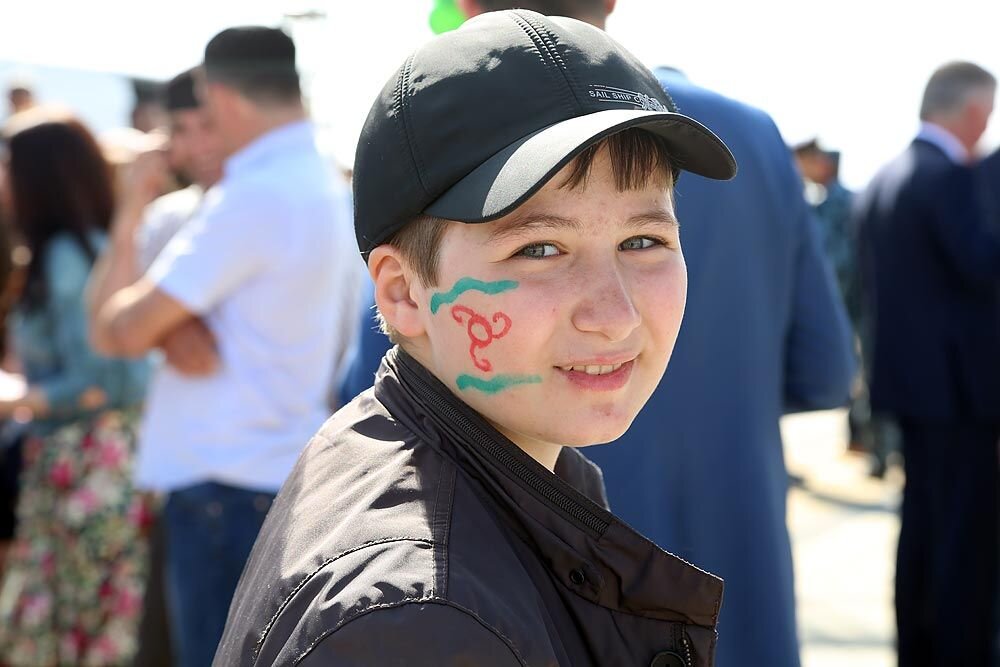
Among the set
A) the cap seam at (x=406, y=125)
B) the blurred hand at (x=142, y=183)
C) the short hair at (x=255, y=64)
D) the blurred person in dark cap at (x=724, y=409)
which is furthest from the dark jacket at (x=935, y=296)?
the cap seam at (x=406, y=125)

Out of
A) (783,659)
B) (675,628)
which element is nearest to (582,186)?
(675,628)

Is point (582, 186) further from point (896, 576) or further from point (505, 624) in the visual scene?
point (896, 576)

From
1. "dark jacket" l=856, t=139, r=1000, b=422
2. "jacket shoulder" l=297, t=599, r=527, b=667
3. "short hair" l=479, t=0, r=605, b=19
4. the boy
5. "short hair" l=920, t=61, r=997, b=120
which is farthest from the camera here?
"short hair" l=920, t=61, r=997, b=120

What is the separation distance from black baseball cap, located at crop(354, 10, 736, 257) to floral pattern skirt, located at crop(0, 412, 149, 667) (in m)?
3.08

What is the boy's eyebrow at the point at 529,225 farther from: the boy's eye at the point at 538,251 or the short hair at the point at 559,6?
the short hair at the point at 559,6

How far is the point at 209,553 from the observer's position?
320 cm

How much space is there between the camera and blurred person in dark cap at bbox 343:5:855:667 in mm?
2258

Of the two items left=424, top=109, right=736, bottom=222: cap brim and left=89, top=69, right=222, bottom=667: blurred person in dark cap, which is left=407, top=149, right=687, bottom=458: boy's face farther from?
left=89, top=69, right=222, bottom=667: blurred person in dark cap

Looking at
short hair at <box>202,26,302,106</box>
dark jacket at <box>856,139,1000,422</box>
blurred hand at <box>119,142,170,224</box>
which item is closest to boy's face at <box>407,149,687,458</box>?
short hair at <box>202,26,302,106</box>

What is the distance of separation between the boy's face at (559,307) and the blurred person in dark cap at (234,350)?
185 cm

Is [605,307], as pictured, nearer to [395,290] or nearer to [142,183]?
[395,290]

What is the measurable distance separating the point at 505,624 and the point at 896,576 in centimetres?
427

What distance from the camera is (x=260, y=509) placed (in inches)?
Result: 127

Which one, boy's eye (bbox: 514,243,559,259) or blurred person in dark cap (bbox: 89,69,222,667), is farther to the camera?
blurred person in dark cap (bbox: 89,69,222,667)
